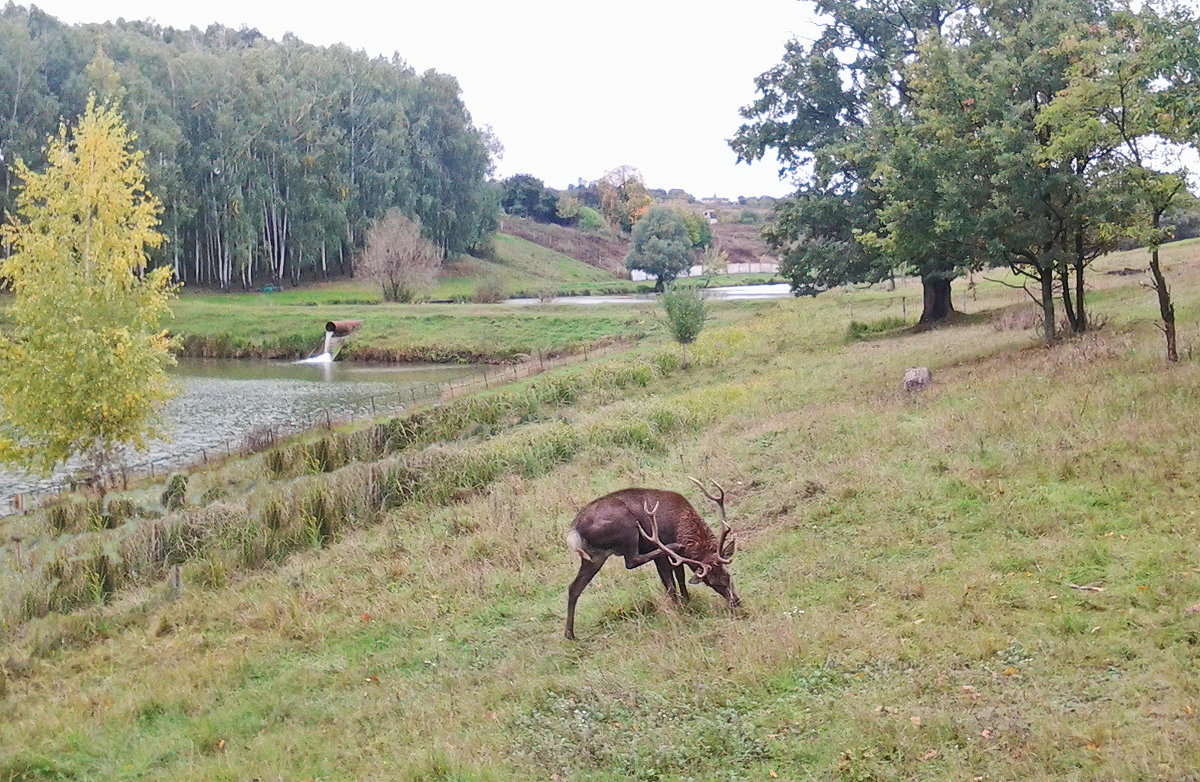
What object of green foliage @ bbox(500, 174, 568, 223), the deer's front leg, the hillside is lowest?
the deer's front leg

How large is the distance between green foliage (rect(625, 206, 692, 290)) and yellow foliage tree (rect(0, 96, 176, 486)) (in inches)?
2650

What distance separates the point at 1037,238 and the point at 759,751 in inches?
657

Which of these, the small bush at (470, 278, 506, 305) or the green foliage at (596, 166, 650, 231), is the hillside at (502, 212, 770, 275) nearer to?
the green foliage at (596, 166, 650, 231)

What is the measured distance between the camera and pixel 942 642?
26.5 feet

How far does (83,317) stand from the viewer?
2158 centimetres

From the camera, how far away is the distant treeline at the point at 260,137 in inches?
2403

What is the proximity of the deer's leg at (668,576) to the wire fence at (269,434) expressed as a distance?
17.5 m

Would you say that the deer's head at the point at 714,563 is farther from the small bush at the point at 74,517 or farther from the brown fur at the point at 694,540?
the small bush at the point at 74,517

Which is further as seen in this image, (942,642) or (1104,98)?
(1104,98)

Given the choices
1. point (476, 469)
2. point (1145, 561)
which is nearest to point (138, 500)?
point (476, 469)

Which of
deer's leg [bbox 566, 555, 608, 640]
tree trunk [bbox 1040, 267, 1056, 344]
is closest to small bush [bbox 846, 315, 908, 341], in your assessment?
tree trunk [bbox 1040, 267, 1056, 344]

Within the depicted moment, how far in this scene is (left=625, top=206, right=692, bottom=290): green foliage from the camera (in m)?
88.4

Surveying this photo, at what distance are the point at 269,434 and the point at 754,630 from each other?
2175 cm

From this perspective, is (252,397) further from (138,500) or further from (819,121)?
(819,121)
